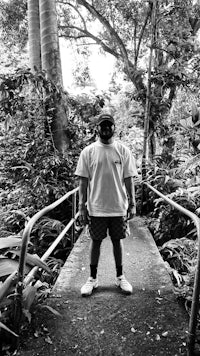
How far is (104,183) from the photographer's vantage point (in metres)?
2.52

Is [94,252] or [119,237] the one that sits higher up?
[119,237]

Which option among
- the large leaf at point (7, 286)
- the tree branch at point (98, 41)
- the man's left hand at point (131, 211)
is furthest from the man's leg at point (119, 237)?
the tree branch at point (98, 41)

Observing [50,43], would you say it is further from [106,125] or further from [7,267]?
[7,267]

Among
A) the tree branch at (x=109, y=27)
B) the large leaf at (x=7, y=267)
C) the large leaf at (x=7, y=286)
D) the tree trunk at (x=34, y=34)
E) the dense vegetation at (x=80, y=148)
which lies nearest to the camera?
the large leaf at (x=7, y=286)

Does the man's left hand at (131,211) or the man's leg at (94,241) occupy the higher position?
the man's left hand at (131,211)

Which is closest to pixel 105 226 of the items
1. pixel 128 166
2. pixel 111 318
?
pixel 128 166

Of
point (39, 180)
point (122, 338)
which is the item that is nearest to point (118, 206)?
point (122, 338)

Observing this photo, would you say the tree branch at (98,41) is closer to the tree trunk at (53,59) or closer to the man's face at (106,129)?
the tree trunk at (53,59)

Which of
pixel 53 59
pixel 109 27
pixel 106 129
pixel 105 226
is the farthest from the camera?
pixel 109 27

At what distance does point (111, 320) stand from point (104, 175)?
1098 millimetres

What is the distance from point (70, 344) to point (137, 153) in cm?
677

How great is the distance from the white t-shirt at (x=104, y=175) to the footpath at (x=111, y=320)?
29.1 inches

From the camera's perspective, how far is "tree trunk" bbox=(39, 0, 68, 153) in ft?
18.4

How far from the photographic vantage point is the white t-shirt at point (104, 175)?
2.51m
